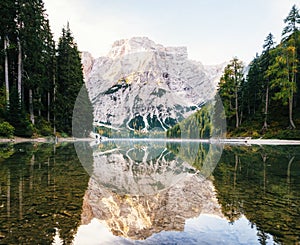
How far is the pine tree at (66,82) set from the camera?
32.3 metres

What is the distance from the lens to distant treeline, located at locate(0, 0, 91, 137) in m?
21.3

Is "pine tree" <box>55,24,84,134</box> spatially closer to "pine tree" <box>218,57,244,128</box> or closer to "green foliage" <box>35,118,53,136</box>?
"green foliage" <box>35,118,53,136</box>

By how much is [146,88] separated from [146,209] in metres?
11.7

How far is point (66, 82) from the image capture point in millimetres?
34781

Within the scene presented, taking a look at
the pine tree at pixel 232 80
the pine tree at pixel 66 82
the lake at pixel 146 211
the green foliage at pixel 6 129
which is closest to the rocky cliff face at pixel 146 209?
the lake at pixel 146 211

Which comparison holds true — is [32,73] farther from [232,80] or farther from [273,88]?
[273,88]

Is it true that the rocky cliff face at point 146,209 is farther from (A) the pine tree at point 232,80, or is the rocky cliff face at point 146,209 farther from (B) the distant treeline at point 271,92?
(A) the pine tree at point 232,80

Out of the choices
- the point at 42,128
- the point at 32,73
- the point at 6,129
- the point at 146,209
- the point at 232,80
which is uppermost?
the point at 232,80

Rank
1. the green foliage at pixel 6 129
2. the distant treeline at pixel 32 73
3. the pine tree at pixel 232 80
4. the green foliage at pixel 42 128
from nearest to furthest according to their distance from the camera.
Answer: the green foliage at pixel 6 129
the distant treeline at pixel 32 73
the green foliage at pixel 42 128
the pine tree at pixel 232 80

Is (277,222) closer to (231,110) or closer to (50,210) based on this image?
(50,210)

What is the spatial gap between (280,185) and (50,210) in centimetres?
440

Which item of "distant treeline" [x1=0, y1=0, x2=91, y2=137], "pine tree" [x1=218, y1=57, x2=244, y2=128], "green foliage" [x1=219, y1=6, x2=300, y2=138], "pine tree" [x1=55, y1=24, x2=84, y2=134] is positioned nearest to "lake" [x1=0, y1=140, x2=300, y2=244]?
"distant treeline" [x1=0, y1=0, x2=91, y2=137]

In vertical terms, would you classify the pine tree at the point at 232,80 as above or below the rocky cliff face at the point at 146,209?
above

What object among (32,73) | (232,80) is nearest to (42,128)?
(32,73)
